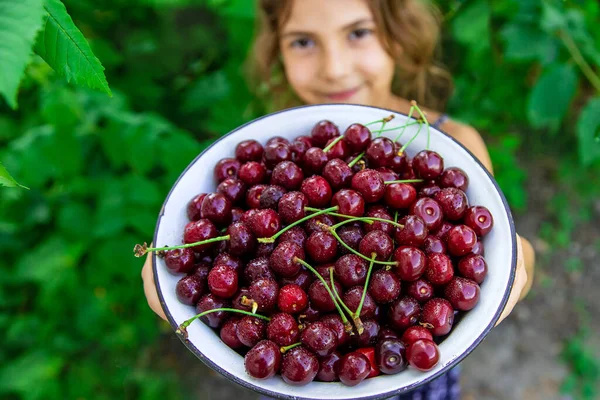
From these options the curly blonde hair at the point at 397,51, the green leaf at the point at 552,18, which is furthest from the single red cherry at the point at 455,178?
the green leaf at the point at 552,18

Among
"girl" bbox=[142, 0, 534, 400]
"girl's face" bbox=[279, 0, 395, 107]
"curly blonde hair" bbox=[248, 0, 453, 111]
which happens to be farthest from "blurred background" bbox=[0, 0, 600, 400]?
"girl's face" bbox=[279, 0, 395, 107]

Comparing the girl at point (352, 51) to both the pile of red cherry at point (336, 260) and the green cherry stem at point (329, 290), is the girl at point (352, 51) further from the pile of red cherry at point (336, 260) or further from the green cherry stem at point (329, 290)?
the green cherry stem at point (329, 290)

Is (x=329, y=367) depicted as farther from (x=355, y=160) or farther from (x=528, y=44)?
(x=528, y=44)

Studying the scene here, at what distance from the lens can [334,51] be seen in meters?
1.68

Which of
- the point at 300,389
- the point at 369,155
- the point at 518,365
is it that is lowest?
the point at 518,365

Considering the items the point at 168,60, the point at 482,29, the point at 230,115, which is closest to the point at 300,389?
the point at 230,115

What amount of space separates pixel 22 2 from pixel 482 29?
208 centimetres

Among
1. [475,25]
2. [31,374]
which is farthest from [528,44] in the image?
[31,374]

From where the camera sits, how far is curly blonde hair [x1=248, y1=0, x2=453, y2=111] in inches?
75.4

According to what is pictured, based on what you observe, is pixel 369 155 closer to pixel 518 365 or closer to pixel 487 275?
pixel 487 275

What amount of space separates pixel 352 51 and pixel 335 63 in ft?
0.45

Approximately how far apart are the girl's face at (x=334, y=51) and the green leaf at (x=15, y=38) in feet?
3.72

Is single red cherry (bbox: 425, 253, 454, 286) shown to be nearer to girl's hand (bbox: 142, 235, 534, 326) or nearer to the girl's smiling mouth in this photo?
girl's hand (bbox: 142, 235, 534, 326)

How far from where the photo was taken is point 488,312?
99cm
